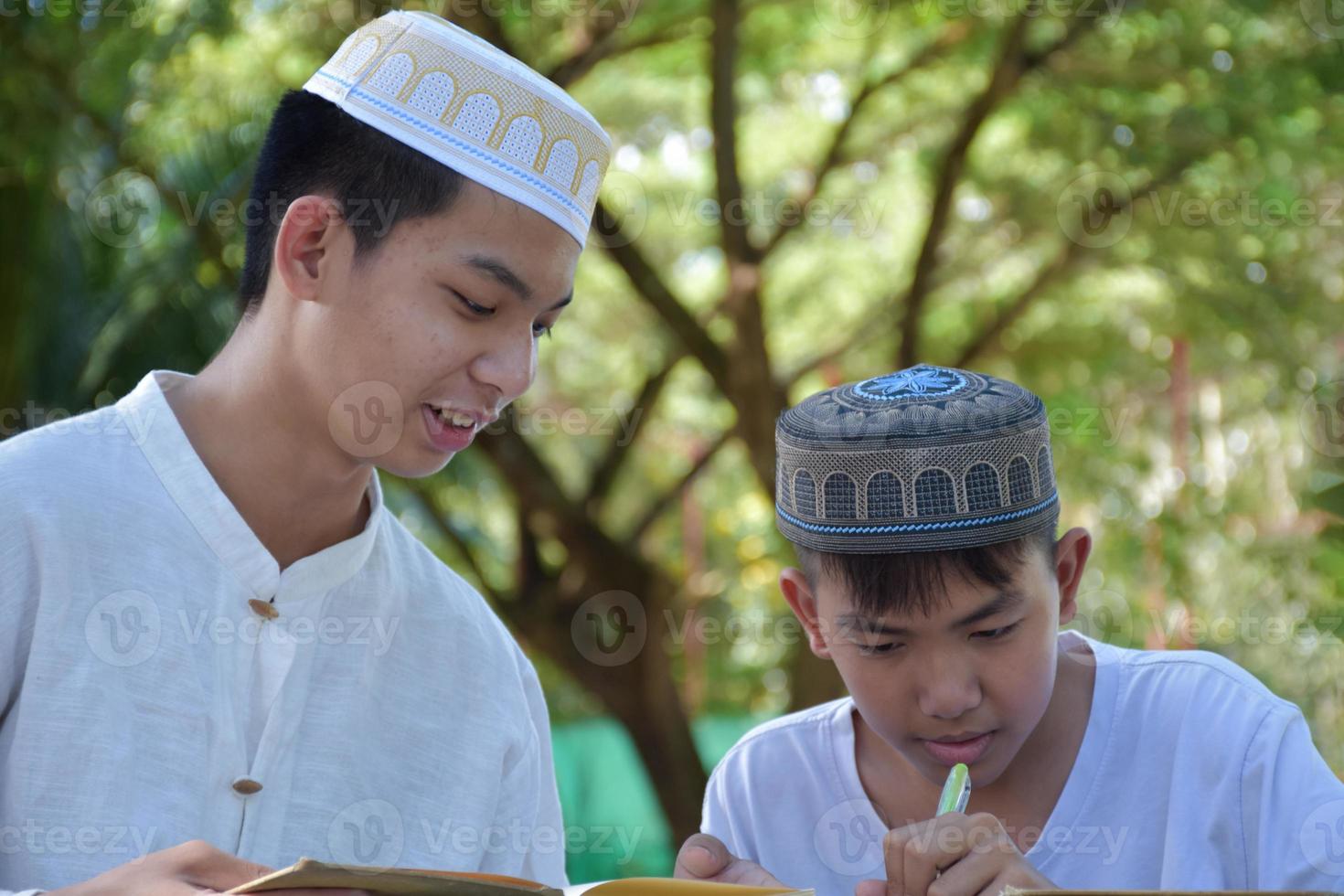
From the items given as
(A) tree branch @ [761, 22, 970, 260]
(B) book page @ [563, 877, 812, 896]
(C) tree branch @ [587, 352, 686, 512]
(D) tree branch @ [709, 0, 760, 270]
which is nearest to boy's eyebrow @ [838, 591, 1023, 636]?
(B) book page @ [563, 877, 812, 896]

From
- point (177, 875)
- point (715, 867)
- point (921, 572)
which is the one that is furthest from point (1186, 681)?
point (177, 875)

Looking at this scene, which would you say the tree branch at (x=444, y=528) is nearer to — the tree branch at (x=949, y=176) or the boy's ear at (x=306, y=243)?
the tree branch at (x=949, y=176)

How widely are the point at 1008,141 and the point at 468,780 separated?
21.7 feet

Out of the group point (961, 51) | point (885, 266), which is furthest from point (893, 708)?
point (885, 266)

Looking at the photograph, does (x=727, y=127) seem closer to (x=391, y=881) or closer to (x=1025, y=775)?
(x=1025, y=775)

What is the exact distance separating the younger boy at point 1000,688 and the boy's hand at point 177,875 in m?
0.62

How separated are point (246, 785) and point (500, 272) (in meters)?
0.88

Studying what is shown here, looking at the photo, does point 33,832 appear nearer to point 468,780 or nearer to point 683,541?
point 468,780

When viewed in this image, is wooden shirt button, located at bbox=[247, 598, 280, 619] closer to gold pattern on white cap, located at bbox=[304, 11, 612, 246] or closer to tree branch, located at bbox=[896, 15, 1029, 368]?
gold pattern on white cap, located at bbox=[304, 11, 612, 246]

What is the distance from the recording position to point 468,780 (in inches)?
A: 103

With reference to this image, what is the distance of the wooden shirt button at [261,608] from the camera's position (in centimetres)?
246

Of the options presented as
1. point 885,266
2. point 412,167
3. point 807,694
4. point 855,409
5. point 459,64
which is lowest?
point 807,694

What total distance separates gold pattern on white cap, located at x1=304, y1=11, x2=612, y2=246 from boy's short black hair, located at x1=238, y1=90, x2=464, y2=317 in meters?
0.03

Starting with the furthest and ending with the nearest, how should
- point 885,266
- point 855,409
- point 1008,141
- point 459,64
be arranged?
point 885,266 < point 1008,141 < point 459,64 < point 855,409
